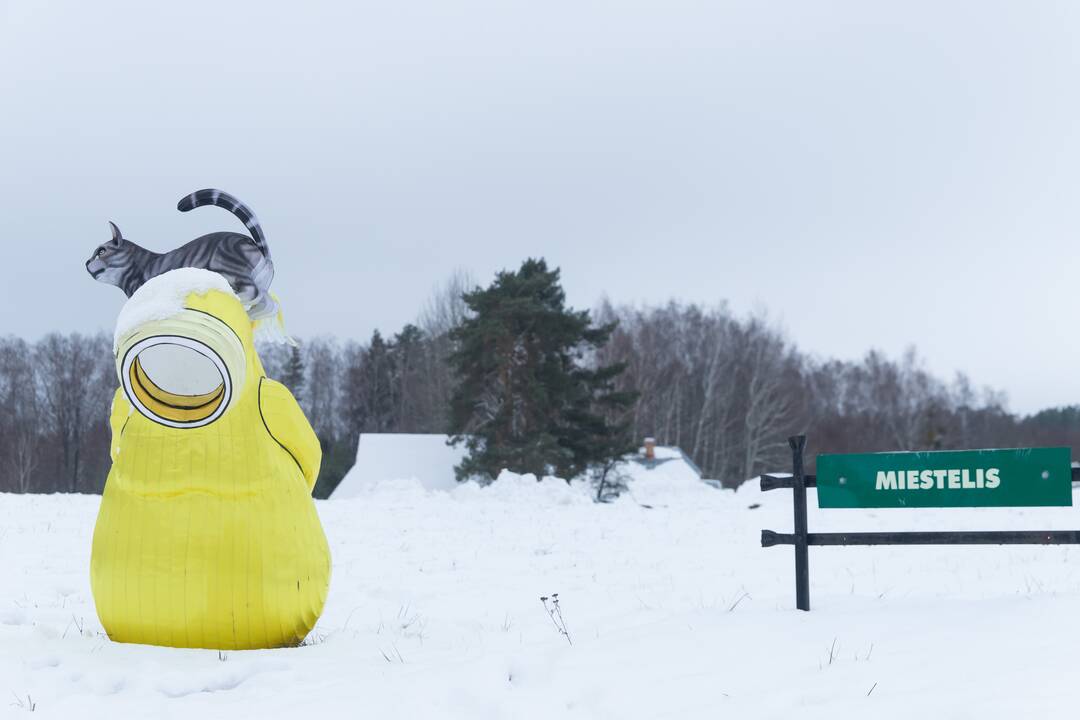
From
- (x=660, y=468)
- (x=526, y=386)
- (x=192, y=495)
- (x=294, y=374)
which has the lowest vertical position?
(x=660, y=468)

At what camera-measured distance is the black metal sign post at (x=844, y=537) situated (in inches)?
211

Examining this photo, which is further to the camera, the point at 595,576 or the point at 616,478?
the point at 616,478

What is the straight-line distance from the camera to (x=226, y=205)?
549 cm

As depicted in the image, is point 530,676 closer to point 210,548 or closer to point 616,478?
point 210,548

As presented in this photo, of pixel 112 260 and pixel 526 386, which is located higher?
pixel 526 386

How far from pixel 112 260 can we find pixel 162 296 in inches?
30.1

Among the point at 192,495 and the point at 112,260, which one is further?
the point at 112,260

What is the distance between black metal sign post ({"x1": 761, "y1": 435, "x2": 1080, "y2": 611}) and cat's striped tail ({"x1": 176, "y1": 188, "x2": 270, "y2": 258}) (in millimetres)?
3459

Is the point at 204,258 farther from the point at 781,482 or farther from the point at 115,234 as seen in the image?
the point at 781,482

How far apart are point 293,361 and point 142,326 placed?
166ft

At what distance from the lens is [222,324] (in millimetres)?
5035

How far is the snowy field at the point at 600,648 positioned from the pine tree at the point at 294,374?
143ft

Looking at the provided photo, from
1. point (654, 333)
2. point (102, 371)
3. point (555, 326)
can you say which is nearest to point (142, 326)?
point (555, 326)

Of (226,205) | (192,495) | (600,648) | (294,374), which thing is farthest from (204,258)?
(294,374)
